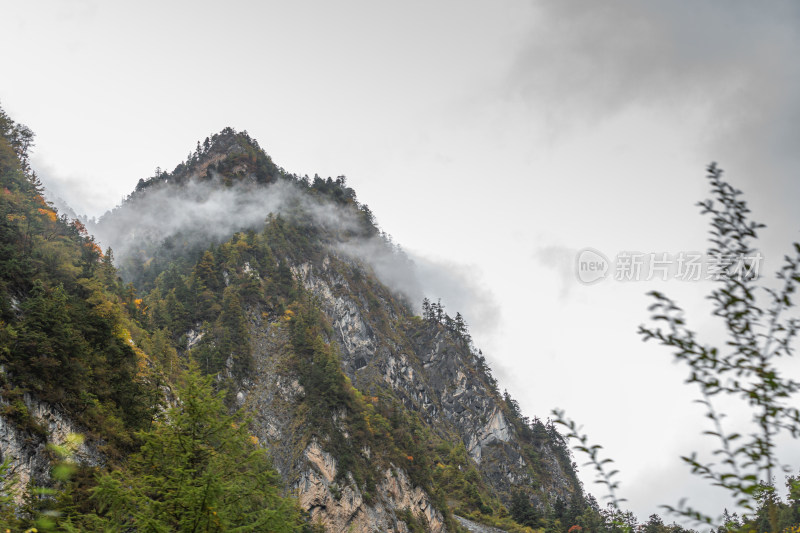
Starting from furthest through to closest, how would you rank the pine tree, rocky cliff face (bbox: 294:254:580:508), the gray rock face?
1. rocky cliff face (bbox: 294:254:580:508)
2. the gray rock face
3. the pine tree

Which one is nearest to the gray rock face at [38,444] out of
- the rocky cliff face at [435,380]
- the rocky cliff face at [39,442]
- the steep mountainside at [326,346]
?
the rocky cliff face at [39,442]

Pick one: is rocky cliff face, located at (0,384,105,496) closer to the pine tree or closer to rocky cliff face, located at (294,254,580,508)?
the pine tree

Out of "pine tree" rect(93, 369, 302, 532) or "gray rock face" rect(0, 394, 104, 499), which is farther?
"gray rock face" rect(0, 394, 104, 499)

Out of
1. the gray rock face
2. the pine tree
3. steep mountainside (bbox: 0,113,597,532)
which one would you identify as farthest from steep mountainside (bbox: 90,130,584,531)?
the pine tree

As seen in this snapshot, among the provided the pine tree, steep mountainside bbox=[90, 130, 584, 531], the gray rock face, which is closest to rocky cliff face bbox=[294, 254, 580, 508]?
steep mountainside bbox=[90, 130, 584, 531]

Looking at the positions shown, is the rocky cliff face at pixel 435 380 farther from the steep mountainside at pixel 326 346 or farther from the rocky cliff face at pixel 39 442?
the rocky cliff face at pixel 39 442

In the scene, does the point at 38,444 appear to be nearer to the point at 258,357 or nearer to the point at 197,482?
the point at 197,482

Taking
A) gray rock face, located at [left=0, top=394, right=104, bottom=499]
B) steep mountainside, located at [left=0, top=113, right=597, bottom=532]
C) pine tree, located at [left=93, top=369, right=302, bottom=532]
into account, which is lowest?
gray rock face, located at [left=0, top=394, right=104, bottom=499]

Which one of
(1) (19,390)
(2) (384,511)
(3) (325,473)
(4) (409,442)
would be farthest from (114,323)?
(4) (409,442)

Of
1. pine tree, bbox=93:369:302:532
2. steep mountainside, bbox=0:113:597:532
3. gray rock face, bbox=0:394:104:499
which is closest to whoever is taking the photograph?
pine tree, bbox=93:369:302:532

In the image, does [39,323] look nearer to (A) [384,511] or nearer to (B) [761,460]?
(B) [761,460]

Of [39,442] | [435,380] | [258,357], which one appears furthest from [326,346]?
[39,442]

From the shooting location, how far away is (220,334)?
268 feet

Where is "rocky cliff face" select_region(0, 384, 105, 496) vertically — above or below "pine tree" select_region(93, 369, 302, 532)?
below
